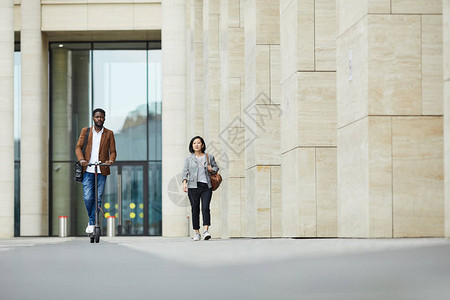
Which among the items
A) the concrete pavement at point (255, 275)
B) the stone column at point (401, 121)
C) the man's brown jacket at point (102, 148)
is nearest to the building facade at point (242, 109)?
the stone column at point (401, 121)

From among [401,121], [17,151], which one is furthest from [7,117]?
[401,121]

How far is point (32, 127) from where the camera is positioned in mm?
30938

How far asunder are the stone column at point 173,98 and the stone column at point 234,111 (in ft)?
36.9

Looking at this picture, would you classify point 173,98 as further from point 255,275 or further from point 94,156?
point 255,275

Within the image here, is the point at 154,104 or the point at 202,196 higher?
the point at 154,104

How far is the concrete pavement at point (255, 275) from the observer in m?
4.03

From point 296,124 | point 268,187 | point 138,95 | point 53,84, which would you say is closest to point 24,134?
point 53,84

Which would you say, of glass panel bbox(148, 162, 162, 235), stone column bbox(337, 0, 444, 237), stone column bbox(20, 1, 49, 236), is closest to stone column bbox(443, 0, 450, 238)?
stone column bbox(337, 0, 444, 237)

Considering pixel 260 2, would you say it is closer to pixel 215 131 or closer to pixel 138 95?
pixel 215 131

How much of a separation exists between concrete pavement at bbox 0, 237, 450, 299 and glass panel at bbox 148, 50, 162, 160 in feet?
84.9

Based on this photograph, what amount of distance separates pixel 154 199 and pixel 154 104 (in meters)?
3.86

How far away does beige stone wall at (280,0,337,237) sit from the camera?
39.4 feet

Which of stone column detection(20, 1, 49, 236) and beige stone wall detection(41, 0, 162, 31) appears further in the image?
beige stone wall detection(41, 0, 162, 31)

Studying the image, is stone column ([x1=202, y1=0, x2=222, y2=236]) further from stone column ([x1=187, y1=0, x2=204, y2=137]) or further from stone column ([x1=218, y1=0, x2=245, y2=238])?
stone column ([x1=187, y1=0, x2=204, y2=137])
